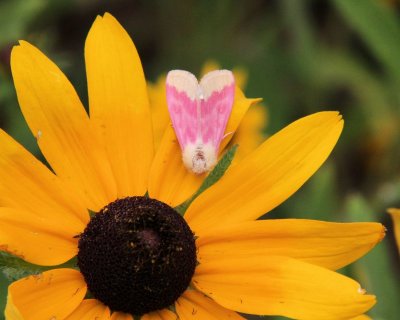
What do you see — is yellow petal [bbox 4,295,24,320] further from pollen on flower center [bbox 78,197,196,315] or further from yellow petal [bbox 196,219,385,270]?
yellow petal [bbox 196,219,385,270]

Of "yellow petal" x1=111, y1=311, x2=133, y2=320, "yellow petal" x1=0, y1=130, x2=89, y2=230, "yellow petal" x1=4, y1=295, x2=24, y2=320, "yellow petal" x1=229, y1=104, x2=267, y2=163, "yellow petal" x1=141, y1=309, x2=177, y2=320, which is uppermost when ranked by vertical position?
"yellow petal" x1=0, y1=130, x2=89, y2=230

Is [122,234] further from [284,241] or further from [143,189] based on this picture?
[284,241]

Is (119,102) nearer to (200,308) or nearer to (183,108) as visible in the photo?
(183,108)

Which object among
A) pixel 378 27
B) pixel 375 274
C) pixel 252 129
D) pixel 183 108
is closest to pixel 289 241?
pixel 183 108

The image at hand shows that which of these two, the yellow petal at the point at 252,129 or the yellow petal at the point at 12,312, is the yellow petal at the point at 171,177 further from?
the yellow petal at the point at 252,129

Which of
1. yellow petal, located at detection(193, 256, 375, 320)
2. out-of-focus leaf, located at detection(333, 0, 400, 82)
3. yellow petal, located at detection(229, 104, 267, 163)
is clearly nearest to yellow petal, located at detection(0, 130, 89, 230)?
yellow petal, located at detection(193, 256, 375, 320)
